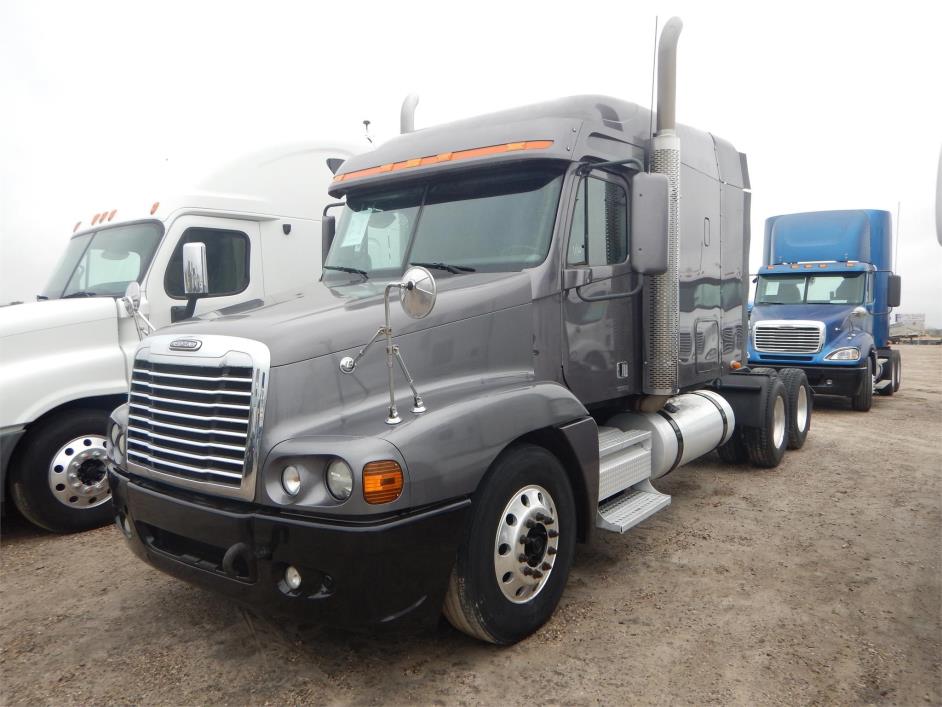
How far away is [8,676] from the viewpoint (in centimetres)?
341

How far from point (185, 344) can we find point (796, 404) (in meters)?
7.20

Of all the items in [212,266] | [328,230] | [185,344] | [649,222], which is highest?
[328,230]

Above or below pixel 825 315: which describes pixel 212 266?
above

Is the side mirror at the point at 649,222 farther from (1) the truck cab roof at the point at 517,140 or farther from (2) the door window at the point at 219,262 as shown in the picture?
(2) the door window at the point at 219,262

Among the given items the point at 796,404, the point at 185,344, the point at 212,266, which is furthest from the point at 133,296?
the point at 796,404

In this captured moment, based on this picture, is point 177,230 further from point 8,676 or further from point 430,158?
point 8,676

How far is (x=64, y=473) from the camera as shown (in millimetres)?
5391

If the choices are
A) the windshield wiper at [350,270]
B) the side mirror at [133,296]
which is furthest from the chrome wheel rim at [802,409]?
the side mirror at [133,296]

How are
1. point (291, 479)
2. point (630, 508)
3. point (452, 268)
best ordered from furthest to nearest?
1. point (630, 508)
2. point (452, 268)
3. point (291, 479)

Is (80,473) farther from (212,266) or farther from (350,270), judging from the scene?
(350,270)

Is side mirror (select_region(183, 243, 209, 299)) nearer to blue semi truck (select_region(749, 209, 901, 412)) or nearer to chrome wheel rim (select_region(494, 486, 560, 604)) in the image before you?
chrome wheel rim (select_region(494, 486, 560, 604))

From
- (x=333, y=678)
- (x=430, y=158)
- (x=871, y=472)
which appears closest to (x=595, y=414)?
(x=430, y=158)

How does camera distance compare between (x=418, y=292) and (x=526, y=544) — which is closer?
(x=418, y=292)

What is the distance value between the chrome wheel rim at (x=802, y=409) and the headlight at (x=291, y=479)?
7.01 meters
